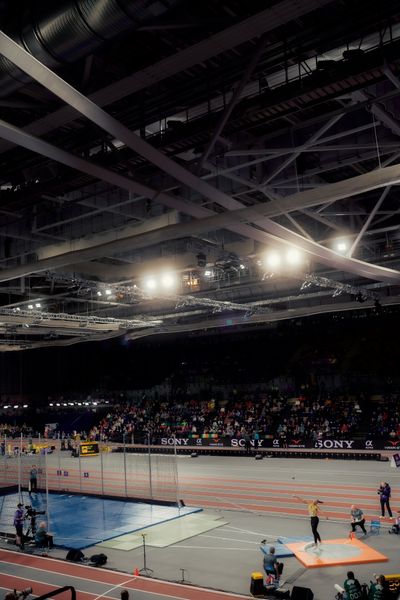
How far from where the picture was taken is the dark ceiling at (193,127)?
7246mm

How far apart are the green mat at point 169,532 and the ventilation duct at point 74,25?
45.5 ft

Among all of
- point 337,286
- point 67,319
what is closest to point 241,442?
point 67,319

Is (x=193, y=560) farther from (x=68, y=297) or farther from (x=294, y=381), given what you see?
(x=294, y=381)

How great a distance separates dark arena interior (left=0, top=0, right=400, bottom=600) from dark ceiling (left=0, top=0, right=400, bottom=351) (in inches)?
1.7

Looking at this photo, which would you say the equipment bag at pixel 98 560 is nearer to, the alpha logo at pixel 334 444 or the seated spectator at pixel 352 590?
the seated spectator at pixel 352 590

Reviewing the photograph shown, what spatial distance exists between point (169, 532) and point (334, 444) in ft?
63.1

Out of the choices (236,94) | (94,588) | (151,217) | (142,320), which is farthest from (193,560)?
(142,320)

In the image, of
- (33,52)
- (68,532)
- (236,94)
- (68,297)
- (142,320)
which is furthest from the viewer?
(142,320)

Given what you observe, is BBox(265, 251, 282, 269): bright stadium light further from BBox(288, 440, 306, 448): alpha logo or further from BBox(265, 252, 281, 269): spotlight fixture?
BBox(288, 440, 306, 448): alpha logo

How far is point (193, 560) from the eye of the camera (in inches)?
575

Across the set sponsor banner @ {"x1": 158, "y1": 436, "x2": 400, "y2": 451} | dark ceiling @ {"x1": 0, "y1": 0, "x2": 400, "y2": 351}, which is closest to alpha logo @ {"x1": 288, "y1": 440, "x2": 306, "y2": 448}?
sponsor banner @ {"x1": 158, "y1": 436, "x2": 400, "y2": 451}

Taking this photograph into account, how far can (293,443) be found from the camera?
118ft

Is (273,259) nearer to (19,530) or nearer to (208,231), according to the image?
(208,231)

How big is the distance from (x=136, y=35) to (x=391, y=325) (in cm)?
3609
